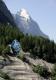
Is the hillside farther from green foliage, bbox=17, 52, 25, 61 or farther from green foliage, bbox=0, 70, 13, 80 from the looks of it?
green foliage, bbox=0, 70, 13, 80

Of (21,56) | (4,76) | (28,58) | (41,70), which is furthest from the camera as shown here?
(28,58)

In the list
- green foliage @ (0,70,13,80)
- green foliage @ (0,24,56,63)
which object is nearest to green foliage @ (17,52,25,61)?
green foliage @ (0,24,56,63)

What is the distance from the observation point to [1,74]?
3712cm

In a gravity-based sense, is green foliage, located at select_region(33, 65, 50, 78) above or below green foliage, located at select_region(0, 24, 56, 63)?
below

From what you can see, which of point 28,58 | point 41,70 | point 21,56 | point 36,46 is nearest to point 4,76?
point 41,70

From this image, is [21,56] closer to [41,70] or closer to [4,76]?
[41,70]

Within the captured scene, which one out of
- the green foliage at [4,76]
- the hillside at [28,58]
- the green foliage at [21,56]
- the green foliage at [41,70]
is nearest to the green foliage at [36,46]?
the hillside at [28,58]

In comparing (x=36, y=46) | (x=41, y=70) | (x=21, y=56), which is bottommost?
(x=41, y=70)

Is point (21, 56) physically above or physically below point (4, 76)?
above

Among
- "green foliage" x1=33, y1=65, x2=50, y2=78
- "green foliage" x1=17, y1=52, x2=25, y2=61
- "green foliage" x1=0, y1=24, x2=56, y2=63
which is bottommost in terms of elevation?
"green foliage" x1=33, y1=65, x2=50, y2=78

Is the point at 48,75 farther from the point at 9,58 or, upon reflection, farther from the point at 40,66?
the point at 9,58

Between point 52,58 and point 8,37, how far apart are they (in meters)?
8.58

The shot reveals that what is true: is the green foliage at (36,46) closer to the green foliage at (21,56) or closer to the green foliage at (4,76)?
the green foliage at (21,56)

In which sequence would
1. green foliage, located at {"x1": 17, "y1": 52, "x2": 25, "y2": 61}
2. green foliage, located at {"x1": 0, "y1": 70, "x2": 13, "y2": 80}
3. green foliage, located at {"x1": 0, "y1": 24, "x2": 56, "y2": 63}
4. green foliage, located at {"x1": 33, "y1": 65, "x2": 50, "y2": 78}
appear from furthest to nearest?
green foliage, located at {"x1": 0, "y1": 24, "x2": 56, "y2": 63}, green foliage, located at {"x1": 17, "y1": 52, "x2": 25, "y2": 61}, green foliage, located at {"x1": 33, "y1": 65, "x2": 50, "y2": 78}, green foliage, located at {"x1": 0, "y1": 70, "x2": 13, "y2": 80}
